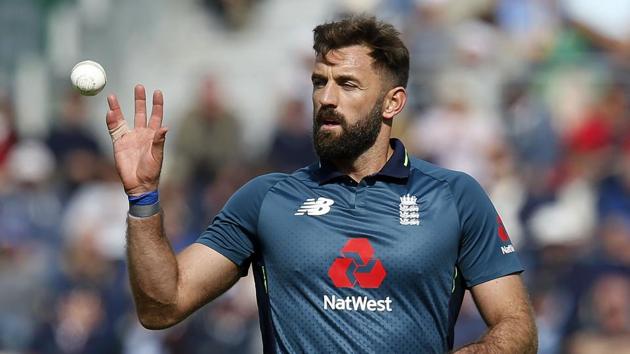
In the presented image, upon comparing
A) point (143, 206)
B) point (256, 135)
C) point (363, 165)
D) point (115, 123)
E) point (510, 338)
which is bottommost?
point (256, 135)

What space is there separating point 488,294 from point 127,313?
290 inches

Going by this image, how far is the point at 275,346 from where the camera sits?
5.40 m

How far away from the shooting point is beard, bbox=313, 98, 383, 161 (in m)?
5.53

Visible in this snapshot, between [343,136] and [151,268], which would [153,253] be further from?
[343,136]

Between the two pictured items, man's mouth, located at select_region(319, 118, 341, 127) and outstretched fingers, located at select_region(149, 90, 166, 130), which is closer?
outstretched fingers, located at select_region(149, 90, 166, 130)

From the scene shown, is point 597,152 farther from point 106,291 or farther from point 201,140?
point 106,291

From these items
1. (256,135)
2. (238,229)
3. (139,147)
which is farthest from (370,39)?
(256,135)

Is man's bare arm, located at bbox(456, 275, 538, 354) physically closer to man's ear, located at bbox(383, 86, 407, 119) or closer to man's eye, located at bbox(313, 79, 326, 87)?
man's ear, located at bbox(383, 86, 407, 119)

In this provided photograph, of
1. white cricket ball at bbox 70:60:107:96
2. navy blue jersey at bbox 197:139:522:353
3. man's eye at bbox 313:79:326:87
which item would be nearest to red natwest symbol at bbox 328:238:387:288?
navy blue jersey at bbox 197:139:522:353

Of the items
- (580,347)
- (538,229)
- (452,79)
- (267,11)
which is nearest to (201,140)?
(267,11)

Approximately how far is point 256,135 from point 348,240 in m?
8.05

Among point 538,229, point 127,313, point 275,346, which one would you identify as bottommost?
point 127,313

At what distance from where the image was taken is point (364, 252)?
17.5 ft

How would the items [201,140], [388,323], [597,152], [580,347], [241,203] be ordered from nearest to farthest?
[388,323] < [241,203] < [580,347] < [597,152] < [201,140]
